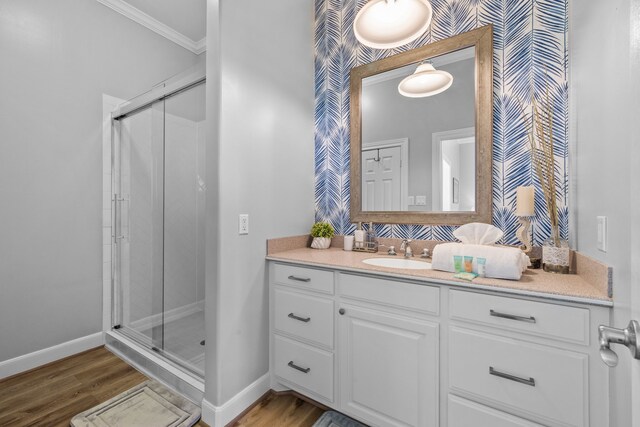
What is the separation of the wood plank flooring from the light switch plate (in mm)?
1552

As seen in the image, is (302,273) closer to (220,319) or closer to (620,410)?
(220,319)

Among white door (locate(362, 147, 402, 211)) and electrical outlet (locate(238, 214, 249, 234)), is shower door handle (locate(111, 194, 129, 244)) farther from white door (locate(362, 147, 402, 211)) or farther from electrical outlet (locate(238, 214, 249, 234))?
white door (locate(362, 147, 402, 211))

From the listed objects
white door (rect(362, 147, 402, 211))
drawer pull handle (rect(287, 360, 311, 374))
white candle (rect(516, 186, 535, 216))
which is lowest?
drawer pull handle (rect(287, 360, 311, 374))

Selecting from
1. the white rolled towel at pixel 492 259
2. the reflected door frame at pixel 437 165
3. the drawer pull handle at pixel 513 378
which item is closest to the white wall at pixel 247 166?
the reflected door frame at pixel 437 165

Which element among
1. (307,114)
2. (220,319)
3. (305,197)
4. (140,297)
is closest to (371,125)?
(307,114)

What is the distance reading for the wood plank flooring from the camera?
155 cm

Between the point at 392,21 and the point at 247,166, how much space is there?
1.06m

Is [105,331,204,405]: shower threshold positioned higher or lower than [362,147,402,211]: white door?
lower

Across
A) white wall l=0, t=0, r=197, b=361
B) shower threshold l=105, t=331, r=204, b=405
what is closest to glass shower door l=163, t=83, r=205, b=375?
shower threshold l=105, t=331, r=204, b=405

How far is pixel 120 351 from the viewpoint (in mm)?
2248

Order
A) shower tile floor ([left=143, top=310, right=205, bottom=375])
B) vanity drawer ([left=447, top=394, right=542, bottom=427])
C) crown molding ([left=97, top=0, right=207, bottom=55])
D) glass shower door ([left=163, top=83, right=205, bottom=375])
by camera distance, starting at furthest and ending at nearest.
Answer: crown molding ([left=97, top=0, right=207, bottom=55]), glass shower door ([left=163, top=83, right=205, bottom=375]), shower tile floor ([left=143, top=310, right=205, bottom=375]), vanity drawer ([left=447, top=394, right=542, bottom=427])

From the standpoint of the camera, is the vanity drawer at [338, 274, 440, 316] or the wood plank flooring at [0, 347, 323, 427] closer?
the vanity drawer at [338, 274, 440, 316]

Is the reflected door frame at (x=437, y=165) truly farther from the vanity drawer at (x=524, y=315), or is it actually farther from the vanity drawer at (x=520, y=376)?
the vanity drawer at (x=520, y=376)

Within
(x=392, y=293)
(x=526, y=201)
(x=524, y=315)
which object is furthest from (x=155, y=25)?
(x=524, y=315)
